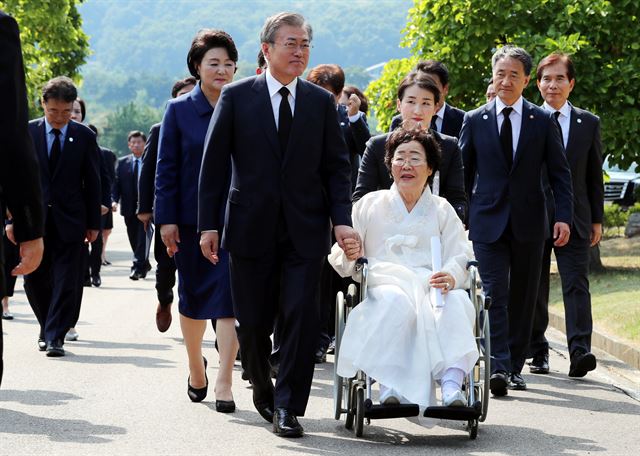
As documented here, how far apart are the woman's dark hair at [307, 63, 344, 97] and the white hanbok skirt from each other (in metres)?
3.31

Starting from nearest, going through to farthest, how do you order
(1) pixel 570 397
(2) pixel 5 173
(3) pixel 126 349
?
(2) pixel 5 173 → (1) pixel 570 397 → (3) pixel 126 349

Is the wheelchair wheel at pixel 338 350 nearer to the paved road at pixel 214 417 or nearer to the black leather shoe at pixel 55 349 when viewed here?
→ the paved road at pixel 214 417

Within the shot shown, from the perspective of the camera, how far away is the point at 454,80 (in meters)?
19.4

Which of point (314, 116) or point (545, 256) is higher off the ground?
point (314, 116)

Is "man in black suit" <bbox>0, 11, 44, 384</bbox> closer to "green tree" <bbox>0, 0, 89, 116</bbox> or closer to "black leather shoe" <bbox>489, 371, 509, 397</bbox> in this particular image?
"black leather shoe" <bbox>489, 371, 509, 397</bbox>

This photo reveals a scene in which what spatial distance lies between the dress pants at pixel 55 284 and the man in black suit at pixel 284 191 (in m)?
4.03

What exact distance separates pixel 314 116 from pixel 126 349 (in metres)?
4.73

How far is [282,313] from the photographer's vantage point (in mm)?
7234

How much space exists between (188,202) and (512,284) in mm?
2421

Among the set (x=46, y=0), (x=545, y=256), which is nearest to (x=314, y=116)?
(x=545, y=256)

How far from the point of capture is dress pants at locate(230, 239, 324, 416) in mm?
7074

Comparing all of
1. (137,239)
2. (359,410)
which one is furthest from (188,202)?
(137,239)

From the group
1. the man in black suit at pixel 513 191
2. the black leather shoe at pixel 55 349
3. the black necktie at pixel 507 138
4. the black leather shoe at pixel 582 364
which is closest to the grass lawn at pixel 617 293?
the black leather shoe at pixel 582 364

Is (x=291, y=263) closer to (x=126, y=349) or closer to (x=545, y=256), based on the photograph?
(x=545, y=256)
